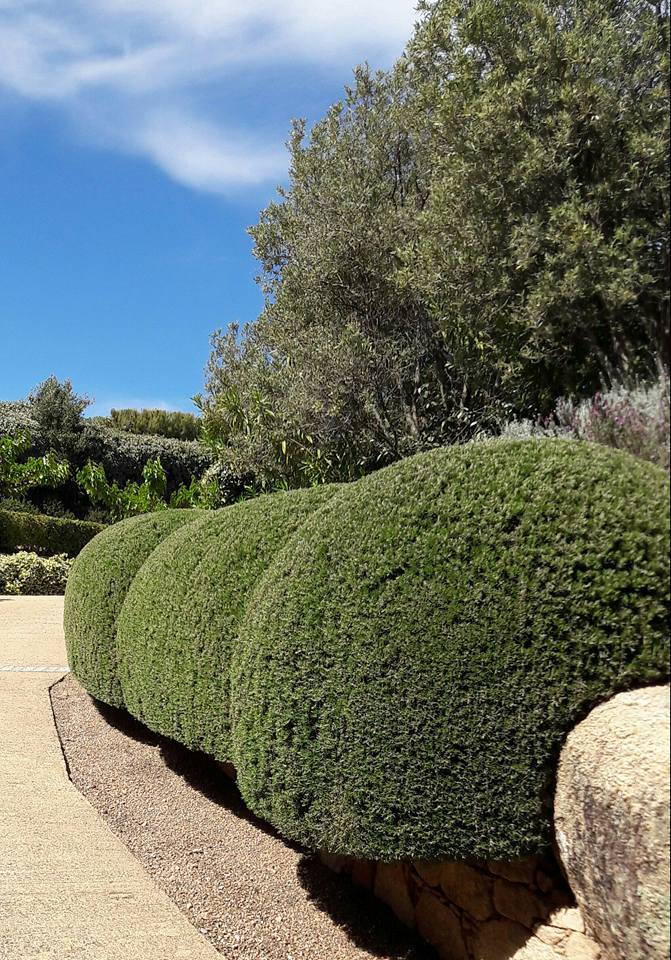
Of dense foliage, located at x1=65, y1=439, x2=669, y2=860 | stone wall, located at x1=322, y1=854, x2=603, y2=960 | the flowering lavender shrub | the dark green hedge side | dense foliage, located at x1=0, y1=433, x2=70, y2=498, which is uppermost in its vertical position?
dense foliage, located at x1=0, y1=433, x2=70, y2=498

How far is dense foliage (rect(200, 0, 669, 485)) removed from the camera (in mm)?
6012

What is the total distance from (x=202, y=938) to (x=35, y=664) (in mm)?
6926

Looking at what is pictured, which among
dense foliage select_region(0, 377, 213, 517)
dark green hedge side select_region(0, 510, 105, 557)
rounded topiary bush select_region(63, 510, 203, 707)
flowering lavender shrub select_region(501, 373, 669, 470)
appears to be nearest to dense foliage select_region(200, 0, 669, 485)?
flowering lavender shrub select_region(501, 373, 669, 470)

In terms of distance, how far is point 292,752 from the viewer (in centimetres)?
389

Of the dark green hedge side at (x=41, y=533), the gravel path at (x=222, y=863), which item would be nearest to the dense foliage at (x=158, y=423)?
the dark green hedge side at (x=41, y=533)

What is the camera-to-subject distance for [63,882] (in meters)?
4.59

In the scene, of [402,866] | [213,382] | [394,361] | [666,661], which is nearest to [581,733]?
[666,661]

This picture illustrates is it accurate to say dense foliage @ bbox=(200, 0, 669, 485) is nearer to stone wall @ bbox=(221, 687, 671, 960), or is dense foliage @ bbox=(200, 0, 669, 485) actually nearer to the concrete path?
stone wall @ bbox=(221, 687, 671, 960)

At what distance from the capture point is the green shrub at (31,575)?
1685 centimetres

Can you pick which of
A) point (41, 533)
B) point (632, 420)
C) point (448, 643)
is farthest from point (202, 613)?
point (41, 533)

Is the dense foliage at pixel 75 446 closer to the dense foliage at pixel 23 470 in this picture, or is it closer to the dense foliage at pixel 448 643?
the dense foliage at pixel 23 470

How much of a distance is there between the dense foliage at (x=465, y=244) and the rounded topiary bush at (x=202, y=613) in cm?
235

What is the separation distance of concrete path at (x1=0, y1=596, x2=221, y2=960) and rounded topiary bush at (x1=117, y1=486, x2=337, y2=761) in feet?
2.77

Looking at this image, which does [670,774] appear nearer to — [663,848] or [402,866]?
[663,848]
